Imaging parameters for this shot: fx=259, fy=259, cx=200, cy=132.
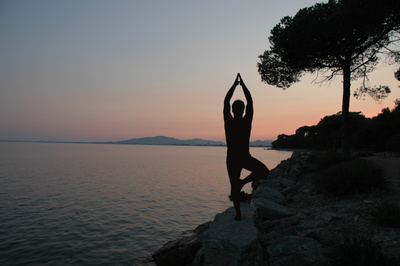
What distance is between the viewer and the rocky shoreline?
18.2ft

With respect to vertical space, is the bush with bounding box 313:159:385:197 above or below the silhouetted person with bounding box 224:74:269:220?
below

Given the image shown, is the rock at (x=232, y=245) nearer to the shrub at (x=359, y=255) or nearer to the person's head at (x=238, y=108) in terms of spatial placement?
the shrub at (x=359, y=255)

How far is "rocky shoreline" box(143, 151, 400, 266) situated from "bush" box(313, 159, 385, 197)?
1.45ft

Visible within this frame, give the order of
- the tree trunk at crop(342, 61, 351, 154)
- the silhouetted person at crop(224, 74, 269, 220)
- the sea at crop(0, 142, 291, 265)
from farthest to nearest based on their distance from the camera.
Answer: the tree trunk at crop(342, 61, 351, 154)
the sea at crop(0, 142, 291, 265)
the silhouetted person at crop(224, 74, 269, 220)

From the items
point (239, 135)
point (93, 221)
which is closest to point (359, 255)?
point (239, 135)

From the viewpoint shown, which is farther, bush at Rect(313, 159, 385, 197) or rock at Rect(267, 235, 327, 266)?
bush at Rect(313, 159, 385, 197)

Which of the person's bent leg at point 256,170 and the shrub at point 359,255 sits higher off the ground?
the person's bent leg at point 256,170

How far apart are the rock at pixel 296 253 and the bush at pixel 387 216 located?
2460 mm

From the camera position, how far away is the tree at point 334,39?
15227mm

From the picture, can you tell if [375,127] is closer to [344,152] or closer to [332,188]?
[344,152]

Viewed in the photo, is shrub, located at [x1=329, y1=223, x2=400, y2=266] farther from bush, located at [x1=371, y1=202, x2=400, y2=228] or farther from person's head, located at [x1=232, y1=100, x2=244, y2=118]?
person's head, located at [x1=232, y1=100, x2=244, y2=118]

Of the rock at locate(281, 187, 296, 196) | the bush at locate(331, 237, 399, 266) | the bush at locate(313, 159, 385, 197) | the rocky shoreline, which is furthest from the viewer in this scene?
the rock at locate(281, 187, 296, 196)

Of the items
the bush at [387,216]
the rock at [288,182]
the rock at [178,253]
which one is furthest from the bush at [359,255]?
the rock at [288,182]

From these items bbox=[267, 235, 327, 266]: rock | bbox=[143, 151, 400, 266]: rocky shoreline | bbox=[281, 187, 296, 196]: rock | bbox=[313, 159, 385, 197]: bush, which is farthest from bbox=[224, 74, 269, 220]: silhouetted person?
bbox=[281, 187, 296, 196]: rock
